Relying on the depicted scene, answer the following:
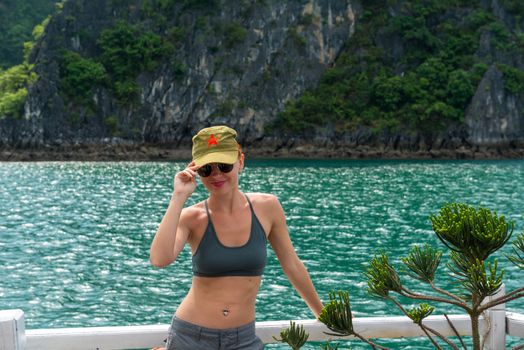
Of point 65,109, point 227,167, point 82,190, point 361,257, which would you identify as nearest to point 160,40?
point 65,109

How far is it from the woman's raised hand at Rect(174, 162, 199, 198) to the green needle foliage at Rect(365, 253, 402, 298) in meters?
0.75

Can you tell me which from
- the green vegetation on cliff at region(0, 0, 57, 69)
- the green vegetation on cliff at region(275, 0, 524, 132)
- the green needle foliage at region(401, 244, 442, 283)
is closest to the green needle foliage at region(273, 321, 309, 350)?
the green needle foliage at region(401, 244, 442, 283)

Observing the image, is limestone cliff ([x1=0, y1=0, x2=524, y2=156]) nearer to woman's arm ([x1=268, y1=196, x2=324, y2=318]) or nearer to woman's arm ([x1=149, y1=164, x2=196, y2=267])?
woman's arm ([x1=268, y1=196, x2=324, y2=318])

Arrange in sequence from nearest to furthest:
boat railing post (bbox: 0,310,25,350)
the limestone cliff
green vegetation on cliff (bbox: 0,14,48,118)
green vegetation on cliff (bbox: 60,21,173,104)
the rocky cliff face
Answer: boat railing post (bbox: 0,310,25,350), green vegetation on cliff (bbox: 0,14,48,118), the limestone cliff, green vegetation on cliff (bbox: 60,21,173,104), the rocky cliff face

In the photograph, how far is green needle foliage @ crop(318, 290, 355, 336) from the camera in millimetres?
2139

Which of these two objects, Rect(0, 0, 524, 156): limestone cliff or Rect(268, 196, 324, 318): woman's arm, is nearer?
Rect(268, 196, 324, 318): woman's arm

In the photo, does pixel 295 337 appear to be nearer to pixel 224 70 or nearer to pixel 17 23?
pixel 224 70

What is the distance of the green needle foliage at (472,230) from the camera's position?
182 cm

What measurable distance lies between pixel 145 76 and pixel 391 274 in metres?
82.9

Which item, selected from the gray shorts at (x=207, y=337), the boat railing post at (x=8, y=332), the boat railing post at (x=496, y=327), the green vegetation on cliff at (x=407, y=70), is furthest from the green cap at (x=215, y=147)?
the green vegetation on cliff at (x=407, y=70)

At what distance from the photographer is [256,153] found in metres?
78.5

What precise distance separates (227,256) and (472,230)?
1029 mm

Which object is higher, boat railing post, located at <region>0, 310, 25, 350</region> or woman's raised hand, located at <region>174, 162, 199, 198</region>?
woman's raised hand, located at <region>174, 162, 199, 198</region>

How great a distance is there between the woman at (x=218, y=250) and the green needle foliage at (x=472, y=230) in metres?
0.89
